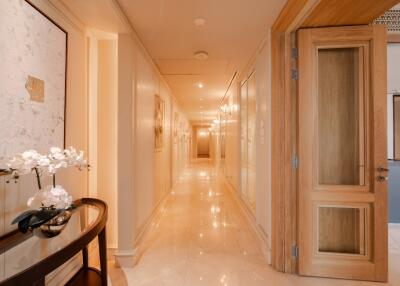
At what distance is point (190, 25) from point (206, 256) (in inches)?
110

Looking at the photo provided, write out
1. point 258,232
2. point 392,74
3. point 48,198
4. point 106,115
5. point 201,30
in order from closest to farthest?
point 48,198 < point 201,30 < point 106,115 < point 258,232 < point 392,74

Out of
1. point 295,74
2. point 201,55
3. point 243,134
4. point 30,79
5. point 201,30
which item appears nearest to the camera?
point 30,79

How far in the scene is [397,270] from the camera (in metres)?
2.35

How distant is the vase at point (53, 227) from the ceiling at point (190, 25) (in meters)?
1.80

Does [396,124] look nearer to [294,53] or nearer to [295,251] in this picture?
[294,53]

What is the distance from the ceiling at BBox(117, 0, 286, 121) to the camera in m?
2.08

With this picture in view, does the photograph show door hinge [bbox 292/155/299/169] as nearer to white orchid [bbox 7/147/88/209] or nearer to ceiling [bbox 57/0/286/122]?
ceiling [bbox 57/0/286/122]

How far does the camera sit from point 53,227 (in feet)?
4.38

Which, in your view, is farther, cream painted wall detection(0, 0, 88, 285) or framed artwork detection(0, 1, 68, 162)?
cream painted wall detection(0, 0, 88, 285)

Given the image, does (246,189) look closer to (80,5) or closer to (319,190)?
(319,190)

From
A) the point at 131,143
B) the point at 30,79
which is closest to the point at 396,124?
the point at 131,143

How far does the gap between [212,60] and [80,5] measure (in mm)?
2024

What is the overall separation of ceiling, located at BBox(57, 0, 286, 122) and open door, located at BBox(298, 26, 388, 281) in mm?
578

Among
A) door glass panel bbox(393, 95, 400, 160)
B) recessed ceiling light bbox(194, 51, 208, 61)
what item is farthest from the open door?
door glass panel bbox(393, 95, 400, 160)
